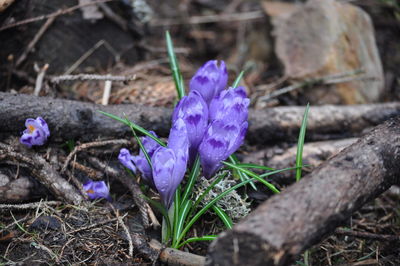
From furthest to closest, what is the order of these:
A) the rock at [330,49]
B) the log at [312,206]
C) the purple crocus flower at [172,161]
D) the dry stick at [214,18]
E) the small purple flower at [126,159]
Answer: the dry stick at [214,18] < the rock at [330,49] < the small purple flower at [126,159] < the purple crocus flower at [172,161] < the log at [312,206]

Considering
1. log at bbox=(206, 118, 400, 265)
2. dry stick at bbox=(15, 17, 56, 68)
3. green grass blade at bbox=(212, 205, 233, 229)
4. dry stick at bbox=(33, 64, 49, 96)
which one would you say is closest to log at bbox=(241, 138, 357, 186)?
green grass blade at bbox=(212, 205, 233, 229)

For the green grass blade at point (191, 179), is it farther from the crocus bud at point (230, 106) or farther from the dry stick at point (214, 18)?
the dry stick at point (214, 18)

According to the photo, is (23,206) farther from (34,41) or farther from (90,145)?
(34,41)

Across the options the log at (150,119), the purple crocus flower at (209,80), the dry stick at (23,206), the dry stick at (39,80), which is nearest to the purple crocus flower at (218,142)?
the purple crocus flower at (209,80)

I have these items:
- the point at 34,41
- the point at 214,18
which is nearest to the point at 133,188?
the point at 34,41

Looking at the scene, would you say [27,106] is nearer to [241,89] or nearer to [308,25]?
[241,89]
